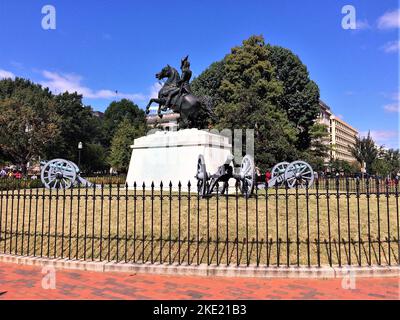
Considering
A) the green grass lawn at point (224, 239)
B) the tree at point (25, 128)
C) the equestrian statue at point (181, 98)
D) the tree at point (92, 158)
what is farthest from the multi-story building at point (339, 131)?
the green grass lawn at point (224, 239)

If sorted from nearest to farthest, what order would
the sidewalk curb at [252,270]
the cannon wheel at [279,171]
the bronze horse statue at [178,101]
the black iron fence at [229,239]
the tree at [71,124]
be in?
the sidewalk curb at [252,270], the black iron fence at [229,239], the bronze horse statue at [178,101], the cannon wheel at [279,171], the tree at [71,124]

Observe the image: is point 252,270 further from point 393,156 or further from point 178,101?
point 393,156

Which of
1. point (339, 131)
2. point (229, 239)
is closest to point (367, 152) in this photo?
→ point (229, 239)

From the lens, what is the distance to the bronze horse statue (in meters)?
15.2

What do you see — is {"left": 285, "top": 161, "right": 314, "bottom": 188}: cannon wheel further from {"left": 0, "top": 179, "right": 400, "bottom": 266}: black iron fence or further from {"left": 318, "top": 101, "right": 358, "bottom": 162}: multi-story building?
{"left": 318, "top": 101, "right": 358, "bottom": 162}: multi-story building

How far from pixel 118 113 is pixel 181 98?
61529 mm

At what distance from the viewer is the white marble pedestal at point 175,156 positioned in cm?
1416

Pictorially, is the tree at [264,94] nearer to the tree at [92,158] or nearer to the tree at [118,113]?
the tree at [92,158]

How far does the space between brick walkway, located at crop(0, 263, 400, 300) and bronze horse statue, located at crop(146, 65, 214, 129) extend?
1012 centimetres

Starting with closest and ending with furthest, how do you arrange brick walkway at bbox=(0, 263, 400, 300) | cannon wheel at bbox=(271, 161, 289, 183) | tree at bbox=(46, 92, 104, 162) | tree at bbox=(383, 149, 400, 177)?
brick walkway at bbox=(0, 263, 400, 300) < cannon wheel at bbox=(271, 161, 289, 183) < tree at bbox=(46, 92, 104, 162) < tree at bbox=(383, 149, 400, 177)

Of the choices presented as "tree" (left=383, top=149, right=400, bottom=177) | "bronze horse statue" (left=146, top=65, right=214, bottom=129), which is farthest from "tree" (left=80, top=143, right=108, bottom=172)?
"tree" (left=383, top=149, right=400, bottom=177)

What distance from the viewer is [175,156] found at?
14.7m

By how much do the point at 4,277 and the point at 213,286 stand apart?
3554mm

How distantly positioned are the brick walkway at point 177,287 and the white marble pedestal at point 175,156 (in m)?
7.99
